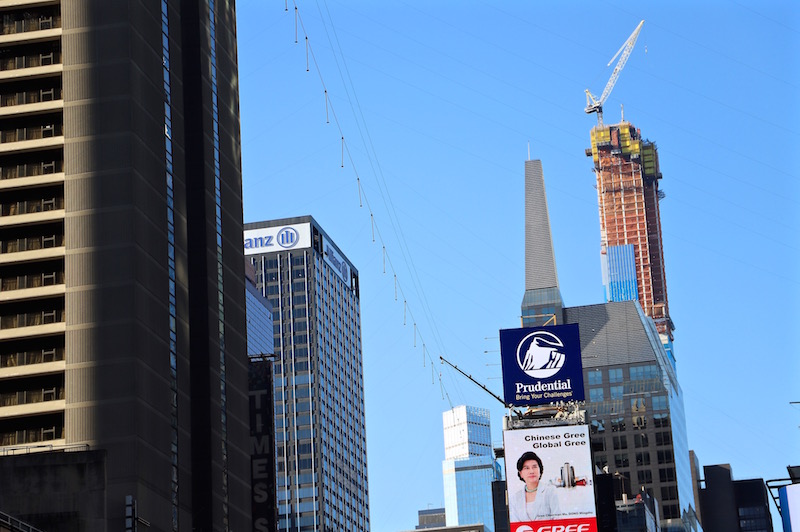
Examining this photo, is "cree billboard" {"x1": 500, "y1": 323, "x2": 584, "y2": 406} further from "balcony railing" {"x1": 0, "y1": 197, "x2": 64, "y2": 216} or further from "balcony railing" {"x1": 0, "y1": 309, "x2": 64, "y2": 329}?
"balcony railing" {"x1": 0, "y1": 197, "x2": 64, "y2": 216}

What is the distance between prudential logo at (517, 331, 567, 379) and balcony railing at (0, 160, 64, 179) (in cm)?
4749

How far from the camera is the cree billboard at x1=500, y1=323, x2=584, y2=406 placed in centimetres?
13762

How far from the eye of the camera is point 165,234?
11719 cm

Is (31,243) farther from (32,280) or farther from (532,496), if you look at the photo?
(532,496)

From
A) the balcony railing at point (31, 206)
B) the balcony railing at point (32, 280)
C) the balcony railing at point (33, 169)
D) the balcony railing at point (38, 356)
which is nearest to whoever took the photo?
the balcony railing at point (38, 356)

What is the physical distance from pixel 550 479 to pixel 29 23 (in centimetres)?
6016

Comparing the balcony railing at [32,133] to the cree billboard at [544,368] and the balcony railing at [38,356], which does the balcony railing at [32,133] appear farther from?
the cree billboard at [544,368]

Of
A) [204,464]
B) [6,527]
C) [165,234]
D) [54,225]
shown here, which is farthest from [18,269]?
[6,527]

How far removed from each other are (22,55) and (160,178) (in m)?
14.7

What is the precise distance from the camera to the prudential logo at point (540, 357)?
13862 centimetres

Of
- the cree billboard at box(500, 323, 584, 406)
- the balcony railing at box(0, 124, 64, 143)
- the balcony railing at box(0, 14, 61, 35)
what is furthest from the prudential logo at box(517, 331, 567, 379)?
the balcony railing at box(0, 14, 61, 35)

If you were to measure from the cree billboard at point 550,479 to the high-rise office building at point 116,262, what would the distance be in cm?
2479

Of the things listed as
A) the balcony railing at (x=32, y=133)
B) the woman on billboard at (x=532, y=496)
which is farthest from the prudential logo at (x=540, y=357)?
the balcony railing at (x=32, y=133)

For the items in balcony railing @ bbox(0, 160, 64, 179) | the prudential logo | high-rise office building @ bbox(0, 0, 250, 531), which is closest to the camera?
high-rise office building @ bbox(0, 0, 250, 531)
